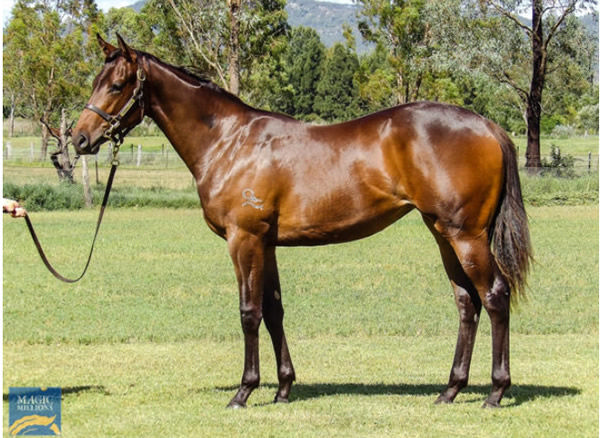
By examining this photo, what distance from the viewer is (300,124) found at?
21.1 ft

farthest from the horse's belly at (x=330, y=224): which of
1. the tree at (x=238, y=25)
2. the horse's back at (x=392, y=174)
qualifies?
the tree at (x=238, y=25)

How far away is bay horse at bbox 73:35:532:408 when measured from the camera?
606cm

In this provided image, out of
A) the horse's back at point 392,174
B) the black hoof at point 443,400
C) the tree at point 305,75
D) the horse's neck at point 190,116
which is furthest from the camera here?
the tree at point 305,75

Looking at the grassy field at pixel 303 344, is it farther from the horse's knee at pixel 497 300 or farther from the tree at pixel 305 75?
the tree at pixel 305 75

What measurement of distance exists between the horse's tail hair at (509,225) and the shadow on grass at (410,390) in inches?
38.3

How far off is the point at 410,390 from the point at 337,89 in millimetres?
64857

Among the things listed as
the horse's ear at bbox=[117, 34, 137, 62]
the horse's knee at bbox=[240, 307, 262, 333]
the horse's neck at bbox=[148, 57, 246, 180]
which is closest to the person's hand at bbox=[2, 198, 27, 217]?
the horse's neck at bbox=[148, 57, 246, 180]

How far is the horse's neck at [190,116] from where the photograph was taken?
21.0 ft

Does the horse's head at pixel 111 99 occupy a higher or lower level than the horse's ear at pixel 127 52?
lower

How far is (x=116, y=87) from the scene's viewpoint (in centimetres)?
620

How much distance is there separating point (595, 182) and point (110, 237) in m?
16.6

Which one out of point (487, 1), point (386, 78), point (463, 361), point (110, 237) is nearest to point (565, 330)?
point (463, 361)

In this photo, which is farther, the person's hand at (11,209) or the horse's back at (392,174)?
the horse's back at (392,174)

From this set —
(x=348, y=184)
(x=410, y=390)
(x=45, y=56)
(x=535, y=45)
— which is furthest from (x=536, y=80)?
(x=348, y=184)
